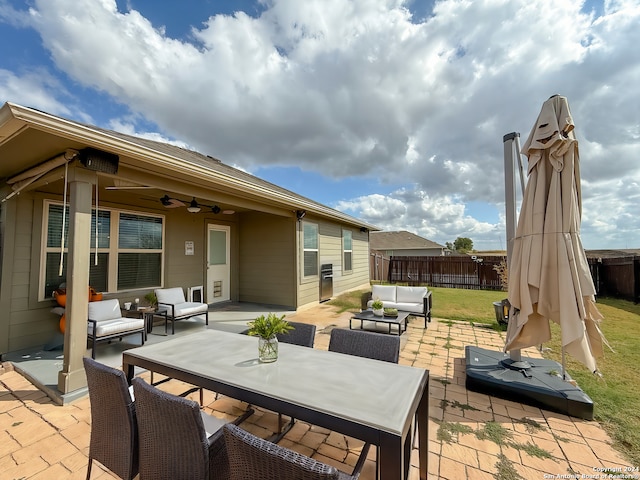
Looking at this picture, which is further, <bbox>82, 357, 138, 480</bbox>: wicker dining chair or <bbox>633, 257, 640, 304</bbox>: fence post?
<bbox>633, 257, 640, 304</bbox>: fence post

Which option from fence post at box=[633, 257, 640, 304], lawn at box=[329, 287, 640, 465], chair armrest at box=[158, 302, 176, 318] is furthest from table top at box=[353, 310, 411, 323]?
fence post at box=[633, 257, 640, 304]

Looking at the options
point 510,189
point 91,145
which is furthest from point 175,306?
point 510,189

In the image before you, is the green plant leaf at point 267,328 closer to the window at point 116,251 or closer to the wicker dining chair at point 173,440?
the wicker dining chair at point 173,440

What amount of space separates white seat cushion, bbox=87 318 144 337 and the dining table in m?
1.96

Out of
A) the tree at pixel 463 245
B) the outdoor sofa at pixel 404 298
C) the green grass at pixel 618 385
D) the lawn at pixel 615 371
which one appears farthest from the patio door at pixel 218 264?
the tree at pixel 463 245

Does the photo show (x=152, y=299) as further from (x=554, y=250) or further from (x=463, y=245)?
(x=463, y=245)

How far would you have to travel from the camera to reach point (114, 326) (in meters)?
3.64

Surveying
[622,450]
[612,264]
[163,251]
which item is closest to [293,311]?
[163,251]

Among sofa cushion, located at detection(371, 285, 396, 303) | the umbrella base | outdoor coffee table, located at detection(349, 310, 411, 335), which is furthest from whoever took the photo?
sofa cushion, located at detection(371, 285, 396, 303)

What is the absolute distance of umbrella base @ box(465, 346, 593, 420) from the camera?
8.05 ft

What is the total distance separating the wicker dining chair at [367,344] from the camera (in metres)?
2.16

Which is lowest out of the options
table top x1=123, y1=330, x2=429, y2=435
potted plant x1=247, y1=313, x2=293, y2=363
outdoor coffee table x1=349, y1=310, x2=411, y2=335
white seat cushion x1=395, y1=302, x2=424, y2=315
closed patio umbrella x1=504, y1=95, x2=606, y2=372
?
outdoor coffee table x1=349, y1=310, x2=411, y2=335

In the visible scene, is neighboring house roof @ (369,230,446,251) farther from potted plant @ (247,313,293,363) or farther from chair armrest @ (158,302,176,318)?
potted plant @ (247,313,293,363)

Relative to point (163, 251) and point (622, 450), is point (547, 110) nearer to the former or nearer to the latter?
point (622, 450)
